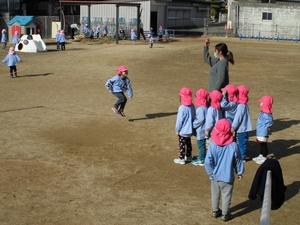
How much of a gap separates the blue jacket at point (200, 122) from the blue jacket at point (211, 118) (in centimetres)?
12

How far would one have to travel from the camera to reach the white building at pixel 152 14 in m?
45.8

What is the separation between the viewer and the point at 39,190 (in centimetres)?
785

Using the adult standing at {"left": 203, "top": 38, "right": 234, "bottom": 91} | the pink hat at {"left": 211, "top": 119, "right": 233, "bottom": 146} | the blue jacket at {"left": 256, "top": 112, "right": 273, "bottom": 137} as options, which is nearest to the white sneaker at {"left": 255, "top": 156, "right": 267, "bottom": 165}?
the blue jacket at {"left": 256, "top": 112, "right": 273, "bottom": 137}

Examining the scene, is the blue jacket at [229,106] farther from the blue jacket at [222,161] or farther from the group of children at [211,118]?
the blue jacket at [222,161]

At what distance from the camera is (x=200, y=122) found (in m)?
Answer: 9.08

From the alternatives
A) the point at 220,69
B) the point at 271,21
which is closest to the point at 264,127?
the point at 220,69

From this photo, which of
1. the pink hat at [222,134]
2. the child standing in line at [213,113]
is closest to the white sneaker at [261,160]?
the child standing in line at [213,113]

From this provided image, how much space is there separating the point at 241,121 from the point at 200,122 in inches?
35.9

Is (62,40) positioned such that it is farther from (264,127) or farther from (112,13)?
(264,127)

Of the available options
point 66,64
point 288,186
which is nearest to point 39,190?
point 288,186

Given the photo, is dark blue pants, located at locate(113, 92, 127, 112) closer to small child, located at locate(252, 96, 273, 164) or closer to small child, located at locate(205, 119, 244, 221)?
small child, located at locate(252, 96, 273, 164)

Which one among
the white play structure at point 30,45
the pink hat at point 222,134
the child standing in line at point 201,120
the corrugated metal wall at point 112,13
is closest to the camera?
the pink hat at point 222,134

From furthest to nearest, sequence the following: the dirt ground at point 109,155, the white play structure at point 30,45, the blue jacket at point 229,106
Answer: the white play structure at point 30,45
the blue jacket at point 229,106
the dirt ground at point 109,155

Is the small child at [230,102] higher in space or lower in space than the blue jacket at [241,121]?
higher
